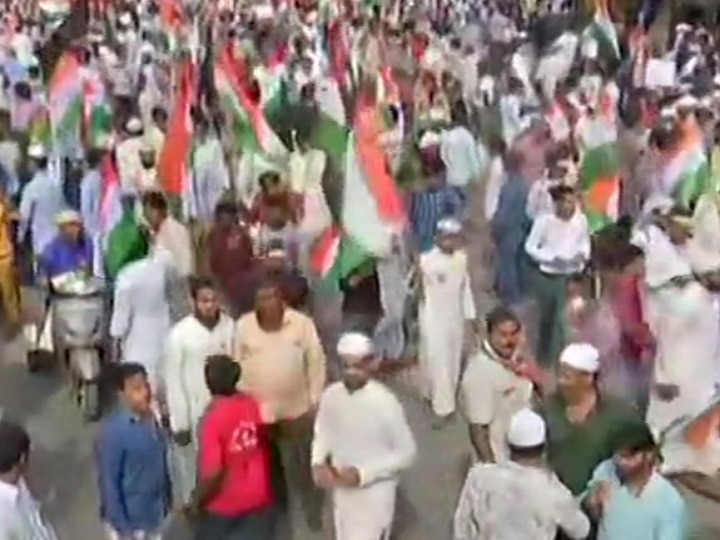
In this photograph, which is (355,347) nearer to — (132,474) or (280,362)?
(280,362)

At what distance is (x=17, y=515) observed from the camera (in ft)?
20.7

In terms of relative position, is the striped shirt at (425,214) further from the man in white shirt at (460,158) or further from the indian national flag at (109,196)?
the indian national flag at (109,196)

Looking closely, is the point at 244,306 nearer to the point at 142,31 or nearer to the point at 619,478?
the point at 619,478

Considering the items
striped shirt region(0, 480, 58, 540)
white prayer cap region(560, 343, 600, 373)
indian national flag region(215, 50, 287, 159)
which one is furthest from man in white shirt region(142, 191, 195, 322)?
striped shirt region(0, 480, 58, 540)

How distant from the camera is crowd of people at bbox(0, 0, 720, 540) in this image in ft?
23.7

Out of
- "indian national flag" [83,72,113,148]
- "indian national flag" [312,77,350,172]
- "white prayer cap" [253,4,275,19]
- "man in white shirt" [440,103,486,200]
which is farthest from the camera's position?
"white prayer cap" [253,4,275,19]

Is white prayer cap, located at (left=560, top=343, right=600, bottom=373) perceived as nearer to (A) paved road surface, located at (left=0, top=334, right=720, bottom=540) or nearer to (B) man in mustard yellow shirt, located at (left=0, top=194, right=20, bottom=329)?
(A) paved road surface, located at (left=0, top=334, right=720, bottom=540)

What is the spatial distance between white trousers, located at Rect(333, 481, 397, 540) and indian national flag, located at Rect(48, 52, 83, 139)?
7.71 m

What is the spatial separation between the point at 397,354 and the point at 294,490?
6.62ft

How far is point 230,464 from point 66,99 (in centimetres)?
857

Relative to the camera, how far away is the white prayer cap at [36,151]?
13.0m

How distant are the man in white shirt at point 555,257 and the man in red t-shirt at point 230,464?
11.8 ft

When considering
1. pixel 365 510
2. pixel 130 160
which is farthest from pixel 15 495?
pixel 130 160

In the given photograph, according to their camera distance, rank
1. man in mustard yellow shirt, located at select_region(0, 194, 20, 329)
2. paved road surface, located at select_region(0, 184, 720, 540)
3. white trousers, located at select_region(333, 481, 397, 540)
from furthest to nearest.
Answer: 1. man in mustard yellow shirt, located at select_region(0, 194, 20, 329)
2. paved road surface, located at select_region(0, 184, 720, 540)
3. white trousers, located at select_region(333, 481, 397, 540)
